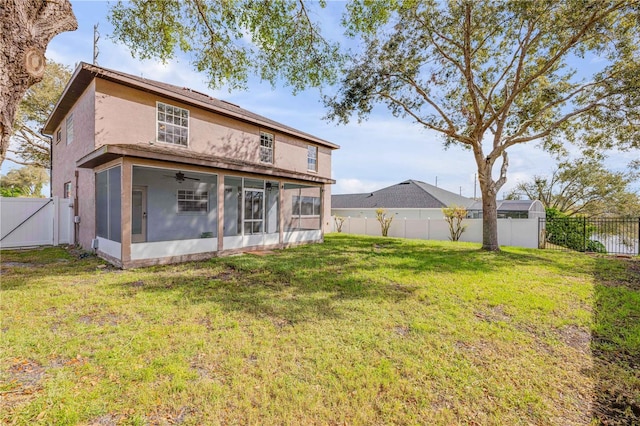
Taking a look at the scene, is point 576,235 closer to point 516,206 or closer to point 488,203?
point 516,206

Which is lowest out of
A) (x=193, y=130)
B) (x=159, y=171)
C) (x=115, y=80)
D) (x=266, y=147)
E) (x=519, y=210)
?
(x=519, y=210)

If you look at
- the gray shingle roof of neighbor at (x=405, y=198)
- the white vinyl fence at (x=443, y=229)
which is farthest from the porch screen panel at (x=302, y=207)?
the gray shingle roof of neighbor at (x=405, y=198)

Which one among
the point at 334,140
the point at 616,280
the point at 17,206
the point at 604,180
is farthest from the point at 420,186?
the point at 17,206

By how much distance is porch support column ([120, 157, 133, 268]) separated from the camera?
717 centimetres

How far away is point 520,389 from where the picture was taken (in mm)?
2785

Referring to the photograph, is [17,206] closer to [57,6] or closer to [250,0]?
[250,0]

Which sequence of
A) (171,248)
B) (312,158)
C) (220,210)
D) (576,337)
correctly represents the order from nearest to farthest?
1. (576,337)
2. (171,248)
3. (220,210)
4. (312,158)

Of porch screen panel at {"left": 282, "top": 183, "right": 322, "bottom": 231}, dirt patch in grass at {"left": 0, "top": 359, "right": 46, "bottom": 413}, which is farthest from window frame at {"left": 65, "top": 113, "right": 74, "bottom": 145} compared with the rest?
dirt patch in grass at {"left": 0, "top": 359, "right": 46, "bottom": 413}

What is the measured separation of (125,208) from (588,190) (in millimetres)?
33720

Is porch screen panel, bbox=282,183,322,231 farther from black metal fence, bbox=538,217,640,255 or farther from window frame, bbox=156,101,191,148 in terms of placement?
black metal fence, bbox=538,217,640,255

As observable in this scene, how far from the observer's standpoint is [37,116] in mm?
18594

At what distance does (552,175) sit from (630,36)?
20.8 m

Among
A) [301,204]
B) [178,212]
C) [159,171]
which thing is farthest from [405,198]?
[159,171]

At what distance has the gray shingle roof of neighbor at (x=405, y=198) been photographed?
23053 millimetres
